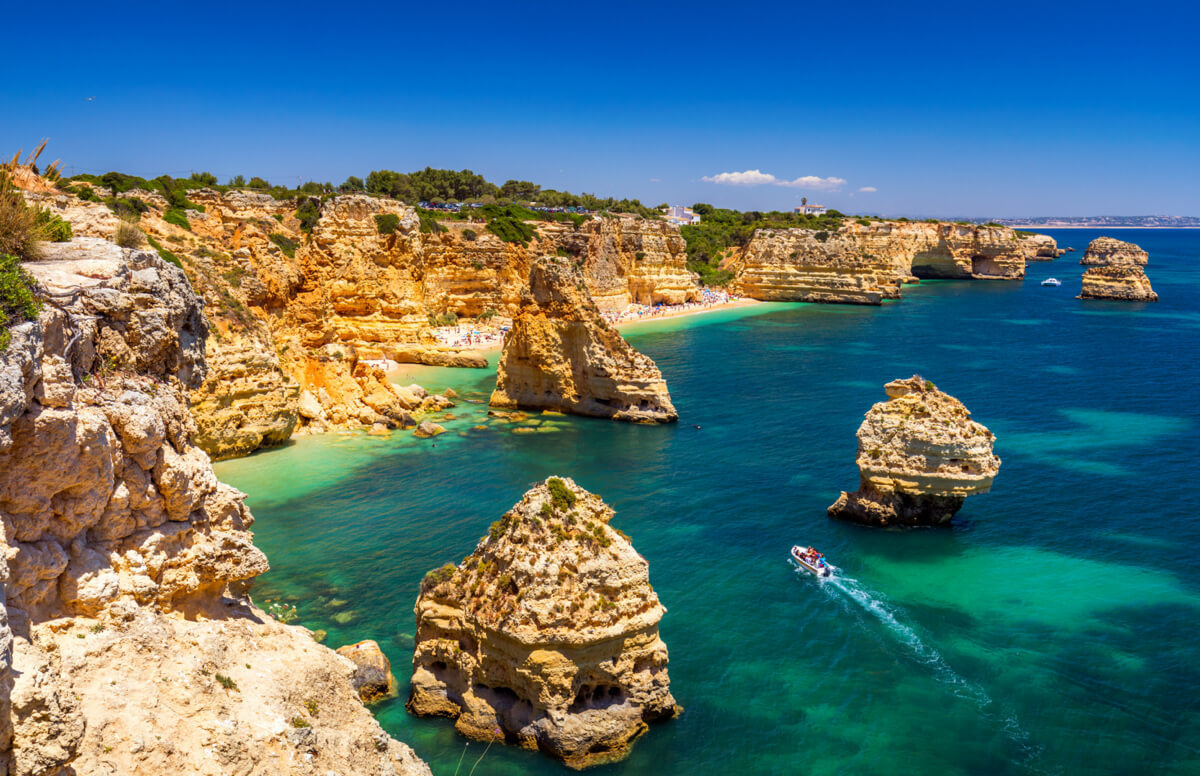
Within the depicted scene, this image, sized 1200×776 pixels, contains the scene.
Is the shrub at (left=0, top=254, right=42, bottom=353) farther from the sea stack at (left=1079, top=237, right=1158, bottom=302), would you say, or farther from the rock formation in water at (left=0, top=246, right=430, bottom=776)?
the sea stack at (left=1079, top=237, right=1158, bottom=302)

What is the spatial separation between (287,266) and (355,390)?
9.83m

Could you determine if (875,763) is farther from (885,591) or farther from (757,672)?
(885,591)

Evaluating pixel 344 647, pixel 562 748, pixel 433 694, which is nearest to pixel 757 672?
pixel 562 748

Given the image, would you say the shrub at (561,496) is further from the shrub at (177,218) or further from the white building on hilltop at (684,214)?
the white building on hilltop at (684,214)

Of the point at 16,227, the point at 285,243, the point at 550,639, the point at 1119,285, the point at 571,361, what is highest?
the point at 285,243

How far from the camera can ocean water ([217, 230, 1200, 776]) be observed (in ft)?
56.4

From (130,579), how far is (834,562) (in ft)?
71.9

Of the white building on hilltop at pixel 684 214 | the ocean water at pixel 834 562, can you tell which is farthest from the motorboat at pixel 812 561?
the white building on hilltop at pixel 684 214

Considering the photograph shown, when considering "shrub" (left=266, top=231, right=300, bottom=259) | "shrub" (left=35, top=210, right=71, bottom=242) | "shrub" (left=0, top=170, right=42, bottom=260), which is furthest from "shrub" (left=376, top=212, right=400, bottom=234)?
"shrub" (left=0, top=170, right=42, bottom=260)

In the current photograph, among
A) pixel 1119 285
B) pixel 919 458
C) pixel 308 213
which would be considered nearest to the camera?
pixel 919 458

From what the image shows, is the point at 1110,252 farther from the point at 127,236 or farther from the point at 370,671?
the point at 127,236

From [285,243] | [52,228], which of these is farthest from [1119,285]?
[52,228]

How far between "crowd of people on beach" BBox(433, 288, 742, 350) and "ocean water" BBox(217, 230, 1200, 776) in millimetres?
15433

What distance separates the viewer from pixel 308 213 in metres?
65.7
